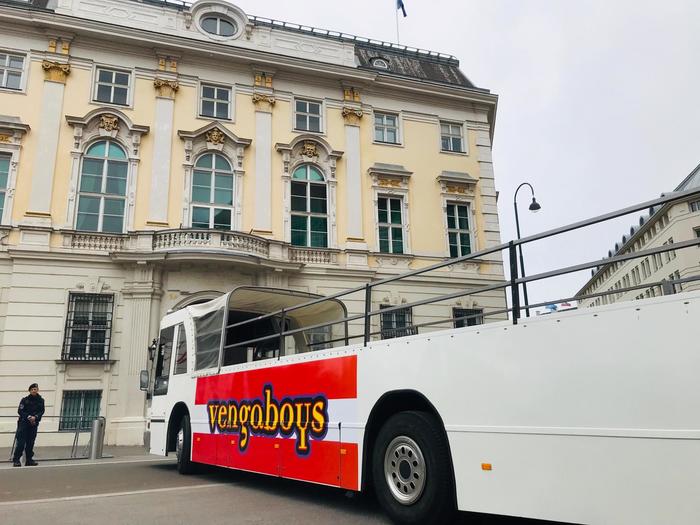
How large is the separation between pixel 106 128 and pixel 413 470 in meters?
18.4

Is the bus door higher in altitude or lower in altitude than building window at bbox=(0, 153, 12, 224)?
lower

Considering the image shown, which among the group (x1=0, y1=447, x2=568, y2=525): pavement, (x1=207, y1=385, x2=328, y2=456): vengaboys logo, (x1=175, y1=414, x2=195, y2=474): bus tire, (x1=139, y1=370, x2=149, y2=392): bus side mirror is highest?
(x1=139, y1=370, x2=149, y2=392): bus side mirror

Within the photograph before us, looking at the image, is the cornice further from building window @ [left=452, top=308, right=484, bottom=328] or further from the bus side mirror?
building window @ [left=452, top=308, right=484, bottom=328]

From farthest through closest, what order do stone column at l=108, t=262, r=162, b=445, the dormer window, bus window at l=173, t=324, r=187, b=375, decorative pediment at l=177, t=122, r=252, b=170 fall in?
the dormer window < decorative pediment at l=177, t=122, r=252, b=170 < stone column at l=108, t=262, r=162, b=445 < bus window at l=173, t=324, r=187, b=375

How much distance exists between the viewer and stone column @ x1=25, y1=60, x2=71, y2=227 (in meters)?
18.4

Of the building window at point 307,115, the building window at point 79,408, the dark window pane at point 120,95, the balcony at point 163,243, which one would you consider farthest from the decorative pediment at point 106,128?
the building window at point 79,408

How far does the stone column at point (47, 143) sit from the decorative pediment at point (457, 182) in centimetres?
1453

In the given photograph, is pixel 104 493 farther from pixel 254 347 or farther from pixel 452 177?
pixel 452 177

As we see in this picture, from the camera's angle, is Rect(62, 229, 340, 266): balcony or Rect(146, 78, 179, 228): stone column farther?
Rect(146, 78, 179, 228): stone column

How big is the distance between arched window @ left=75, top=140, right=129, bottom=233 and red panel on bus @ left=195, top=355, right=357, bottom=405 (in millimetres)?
12212

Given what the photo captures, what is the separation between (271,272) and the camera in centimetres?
1975

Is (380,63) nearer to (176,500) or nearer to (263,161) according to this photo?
(263,161)

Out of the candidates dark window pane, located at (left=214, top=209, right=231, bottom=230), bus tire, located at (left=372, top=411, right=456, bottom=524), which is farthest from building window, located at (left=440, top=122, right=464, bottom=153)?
bus tire, located at (left=372, top=411, right=456, bottom=524)

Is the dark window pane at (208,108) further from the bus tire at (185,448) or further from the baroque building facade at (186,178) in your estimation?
the bus tire at (185,448)
